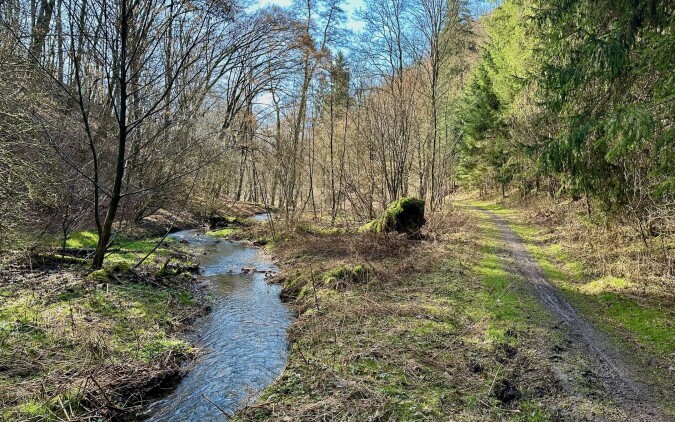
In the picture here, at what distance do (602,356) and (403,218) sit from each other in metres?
7.62

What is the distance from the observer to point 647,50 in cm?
581

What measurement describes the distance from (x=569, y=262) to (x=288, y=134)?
521 inches

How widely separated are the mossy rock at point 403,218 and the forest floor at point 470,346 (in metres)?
2.22

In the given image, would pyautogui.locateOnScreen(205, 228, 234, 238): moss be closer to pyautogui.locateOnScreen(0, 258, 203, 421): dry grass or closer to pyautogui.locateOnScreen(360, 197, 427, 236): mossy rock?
pyautogui.locateOnScreen(360, 197, 427, 236): mossy rock

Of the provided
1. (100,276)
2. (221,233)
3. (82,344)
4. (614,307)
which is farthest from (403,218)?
(221,233)

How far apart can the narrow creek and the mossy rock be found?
4.12 meters

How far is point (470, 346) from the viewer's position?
18.3 feet

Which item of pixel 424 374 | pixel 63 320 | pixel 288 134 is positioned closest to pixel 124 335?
pixel 63 320

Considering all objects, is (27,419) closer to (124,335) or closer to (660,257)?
(124,335)

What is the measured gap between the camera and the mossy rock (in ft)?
40.7

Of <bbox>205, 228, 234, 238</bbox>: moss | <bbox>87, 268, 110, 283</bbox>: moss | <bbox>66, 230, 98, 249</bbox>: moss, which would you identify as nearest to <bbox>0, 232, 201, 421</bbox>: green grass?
<bbox>87, 268, 110, 283</bbox>: moss

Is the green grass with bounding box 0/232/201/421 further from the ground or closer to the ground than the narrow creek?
further from the ground

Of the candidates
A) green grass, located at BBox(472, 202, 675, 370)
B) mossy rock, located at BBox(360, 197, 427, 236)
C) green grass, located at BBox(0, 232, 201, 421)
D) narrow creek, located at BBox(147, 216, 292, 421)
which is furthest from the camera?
mossy rock, located at BBox(360, 197, 427, 236)

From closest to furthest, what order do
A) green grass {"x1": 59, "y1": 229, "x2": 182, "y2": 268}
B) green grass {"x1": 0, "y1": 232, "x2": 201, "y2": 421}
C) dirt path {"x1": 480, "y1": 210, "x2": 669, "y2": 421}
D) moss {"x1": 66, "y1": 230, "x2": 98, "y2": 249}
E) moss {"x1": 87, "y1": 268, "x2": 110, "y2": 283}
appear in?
dirt path {"x1": 480, "y1": 210, "x2": 669, "y2": 421} → green grass {"x1": 0, "y1": 232, "x2": 201, "y2": 421} → moss {"x1": 87, "y1": 268, "x2": 110, "y2": 283} → green grass {"x1": 59, "y1": 229, "x2": 182, "y2": 268} → moss {"x1": 66, "y1": 230, "x2": 98, "y2": 249}
